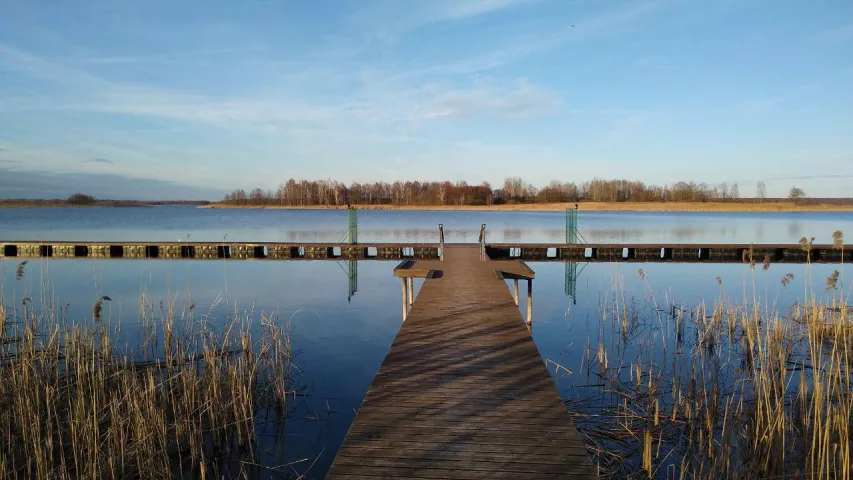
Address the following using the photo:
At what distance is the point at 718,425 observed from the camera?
18.5 ft

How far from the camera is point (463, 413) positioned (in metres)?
4.35

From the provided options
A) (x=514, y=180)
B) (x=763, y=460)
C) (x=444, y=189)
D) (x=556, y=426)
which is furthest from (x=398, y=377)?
(x=514, y=180)

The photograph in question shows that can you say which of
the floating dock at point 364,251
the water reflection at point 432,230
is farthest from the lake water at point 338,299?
the water reflection at point 432,230

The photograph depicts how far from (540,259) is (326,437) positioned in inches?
647

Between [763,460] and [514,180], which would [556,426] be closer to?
[763,460]

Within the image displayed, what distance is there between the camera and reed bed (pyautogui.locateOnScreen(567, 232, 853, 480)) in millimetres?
4480

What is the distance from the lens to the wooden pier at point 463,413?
11.5ft

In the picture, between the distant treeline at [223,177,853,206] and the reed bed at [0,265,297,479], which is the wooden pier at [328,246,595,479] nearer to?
the reed bed at [0,265,297,479]

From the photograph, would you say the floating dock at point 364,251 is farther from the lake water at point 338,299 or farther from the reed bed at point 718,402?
the reed bed at point 718,402

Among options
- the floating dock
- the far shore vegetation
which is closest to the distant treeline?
the far shore vegetation

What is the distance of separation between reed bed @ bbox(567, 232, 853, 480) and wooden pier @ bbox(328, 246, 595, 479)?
36.5 inches

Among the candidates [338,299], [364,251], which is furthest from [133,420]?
[364,251]

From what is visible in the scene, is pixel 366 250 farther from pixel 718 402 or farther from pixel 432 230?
pixel 718 402

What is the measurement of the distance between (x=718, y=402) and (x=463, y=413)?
3.66 metres
